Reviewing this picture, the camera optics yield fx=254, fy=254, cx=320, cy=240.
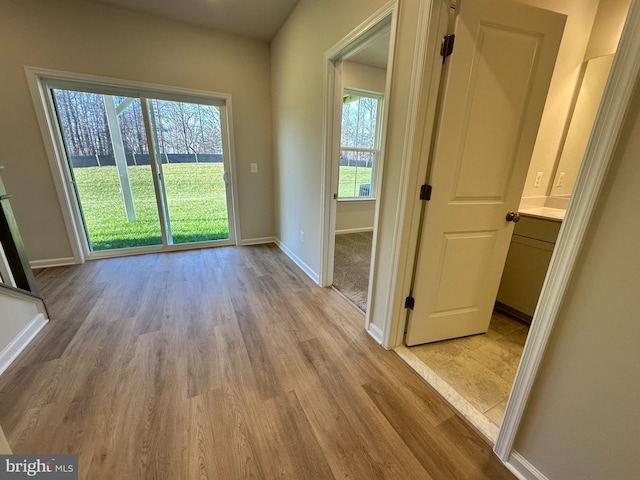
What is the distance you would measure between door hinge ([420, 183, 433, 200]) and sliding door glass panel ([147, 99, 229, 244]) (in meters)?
3.02

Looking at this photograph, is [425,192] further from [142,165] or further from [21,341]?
[142,165]

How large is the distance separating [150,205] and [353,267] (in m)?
2.79

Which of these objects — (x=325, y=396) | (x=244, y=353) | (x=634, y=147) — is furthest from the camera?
(x=244, y=353)

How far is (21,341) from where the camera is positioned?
168cm

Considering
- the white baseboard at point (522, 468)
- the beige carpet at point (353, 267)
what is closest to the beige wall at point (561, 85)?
the beige carpet at point (353, 267)

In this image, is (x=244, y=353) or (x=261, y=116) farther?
(x=261, y=116)

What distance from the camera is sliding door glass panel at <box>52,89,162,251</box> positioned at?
2.92 metres

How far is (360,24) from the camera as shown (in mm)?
1735

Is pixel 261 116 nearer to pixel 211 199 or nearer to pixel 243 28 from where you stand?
pixel 243 28

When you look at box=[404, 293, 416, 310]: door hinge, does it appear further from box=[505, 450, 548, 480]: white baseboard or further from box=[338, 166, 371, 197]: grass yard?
box=[338, 166, 371, 197]: grass yard

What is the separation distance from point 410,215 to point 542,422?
106cm

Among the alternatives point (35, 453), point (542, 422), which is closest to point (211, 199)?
point (35, 453)

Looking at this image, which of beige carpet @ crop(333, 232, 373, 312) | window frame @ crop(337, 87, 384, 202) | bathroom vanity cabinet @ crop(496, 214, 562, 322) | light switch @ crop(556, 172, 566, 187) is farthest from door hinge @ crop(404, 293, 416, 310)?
window frame @ crop(337, 87, 384, 202)

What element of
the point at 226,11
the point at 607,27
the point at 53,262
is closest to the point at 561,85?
the point at 607,27
